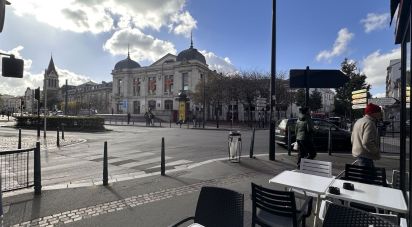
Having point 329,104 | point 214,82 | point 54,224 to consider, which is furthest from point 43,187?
point 329,104

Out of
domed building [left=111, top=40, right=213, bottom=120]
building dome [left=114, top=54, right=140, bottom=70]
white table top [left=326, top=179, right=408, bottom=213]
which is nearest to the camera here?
white table top [left=326, top=179, right=408, bottom=213]

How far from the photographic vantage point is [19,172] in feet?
27.6

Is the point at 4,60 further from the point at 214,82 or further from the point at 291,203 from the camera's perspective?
the point at 214,82

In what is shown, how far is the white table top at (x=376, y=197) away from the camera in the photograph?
3.33m

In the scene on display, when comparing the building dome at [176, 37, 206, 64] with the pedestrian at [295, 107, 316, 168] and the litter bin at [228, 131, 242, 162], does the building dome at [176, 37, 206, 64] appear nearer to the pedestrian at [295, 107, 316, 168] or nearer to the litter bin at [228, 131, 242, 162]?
the litter bin at [228, 131, 242, 162]

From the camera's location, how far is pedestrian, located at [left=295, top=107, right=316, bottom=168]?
837 cm

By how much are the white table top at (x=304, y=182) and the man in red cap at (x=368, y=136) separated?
1.69 metres

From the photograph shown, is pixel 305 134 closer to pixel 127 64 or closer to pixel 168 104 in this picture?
pixel 168 104

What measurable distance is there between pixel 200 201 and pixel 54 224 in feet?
9.17

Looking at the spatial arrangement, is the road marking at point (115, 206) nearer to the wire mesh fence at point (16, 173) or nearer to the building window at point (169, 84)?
the wire mesh fence at point (16, 173)

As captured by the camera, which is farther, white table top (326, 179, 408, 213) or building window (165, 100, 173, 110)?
building window (165, 100, 173, 110)

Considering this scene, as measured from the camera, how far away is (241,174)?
8242mm

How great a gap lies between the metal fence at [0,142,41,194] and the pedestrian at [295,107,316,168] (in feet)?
20.9

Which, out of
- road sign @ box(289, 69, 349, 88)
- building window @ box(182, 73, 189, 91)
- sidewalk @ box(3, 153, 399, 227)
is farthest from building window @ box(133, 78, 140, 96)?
sidewalk @ box(3, 153, 399, 227)
